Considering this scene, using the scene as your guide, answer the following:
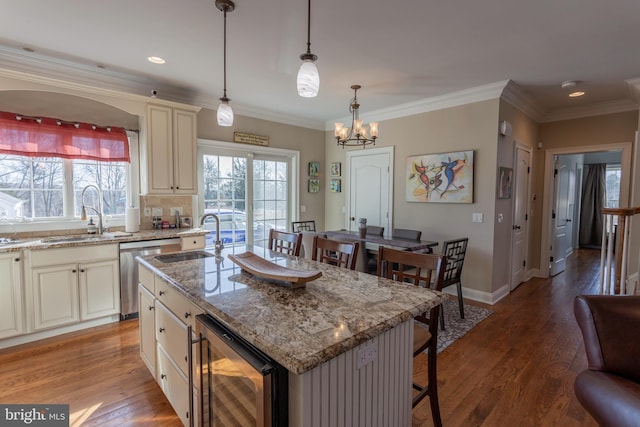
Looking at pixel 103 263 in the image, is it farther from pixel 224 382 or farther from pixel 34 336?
pixel 224 382

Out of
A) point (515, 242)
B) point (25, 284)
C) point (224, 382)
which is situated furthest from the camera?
point (515, 242)

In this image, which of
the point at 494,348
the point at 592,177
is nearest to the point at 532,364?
the point at 494,348

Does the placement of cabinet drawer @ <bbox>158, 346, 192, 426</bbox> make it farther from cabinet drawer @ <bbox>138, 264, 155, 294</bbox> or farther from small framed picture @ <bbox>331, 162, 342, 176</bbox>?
small framed picture @ <bbox>331, 162, 342, 176</bbox>

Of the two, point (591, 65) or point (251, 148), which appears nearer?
point (591, 65)

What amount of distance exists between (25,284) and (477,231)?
4.69m

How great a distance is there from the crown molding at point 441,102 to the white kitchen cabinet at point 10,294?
4525 millimetres

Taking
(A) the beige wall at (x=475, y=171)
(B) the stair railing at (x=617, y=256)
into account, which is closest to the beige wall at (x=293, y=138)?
(A) the beige wall at (x=475, y=171)

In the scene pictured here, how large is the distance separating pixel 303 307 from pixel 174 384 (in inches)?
41.5

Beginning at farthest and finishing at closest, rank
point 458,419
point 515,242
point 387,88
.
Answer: point 515,242 → point 387,88 → point 458,419

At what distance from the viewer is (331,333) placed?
1.06m

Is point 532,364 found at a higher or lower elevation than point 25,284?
lower

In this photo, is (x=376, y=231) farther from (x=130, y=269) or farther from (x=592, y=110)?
(x=592, y=110)

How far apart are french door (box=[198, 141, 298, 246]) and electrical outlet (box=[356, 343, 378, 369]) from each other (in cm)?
350

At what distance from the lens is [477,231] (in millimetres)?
3881
